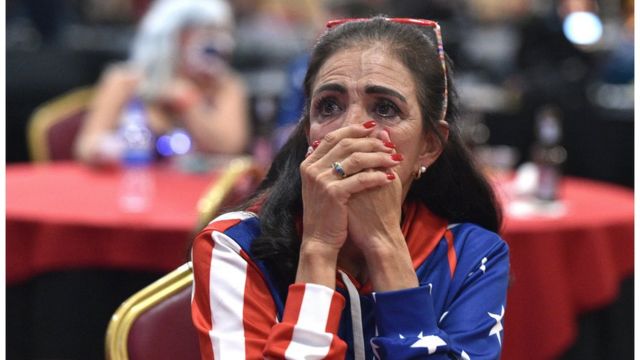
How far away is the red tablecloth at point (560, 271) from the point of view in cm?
360

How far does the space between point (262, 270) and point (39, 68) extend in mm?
7247

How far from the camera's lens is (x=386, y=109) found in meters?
1.93

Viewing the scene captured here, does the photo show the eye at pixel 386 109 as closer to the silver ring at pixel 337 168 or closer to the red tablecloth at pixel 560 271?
the silver ring at pixel 337 168

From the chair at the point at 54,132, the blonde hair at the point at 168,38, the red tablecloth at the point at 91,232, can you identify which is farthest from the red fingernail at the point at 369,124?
the chair at the point at 54,132

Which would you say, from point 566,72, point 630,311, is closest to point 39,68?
point 566,72

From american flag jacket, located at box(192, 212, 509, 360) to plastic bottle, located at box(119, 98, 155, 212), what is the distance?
2052 mm

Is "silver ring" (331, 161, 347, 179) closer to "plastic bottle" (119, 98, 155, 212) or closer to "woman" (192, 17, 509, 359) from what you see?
"woman" (192, 17, 509, 359)

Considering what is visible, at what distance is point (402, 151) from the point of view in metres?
1.95

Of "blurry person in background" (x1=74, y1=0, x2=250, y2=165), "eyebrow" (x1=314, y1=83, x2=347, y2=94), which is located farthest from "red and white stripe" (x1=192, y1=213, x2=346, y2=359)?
"blurry person in background" (x1=74, y1=0, x2=250, y2=165)

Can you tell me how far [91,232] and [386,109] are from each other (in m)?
1.94

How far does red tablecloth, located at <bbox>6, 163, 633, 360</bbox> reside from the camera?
11.9 feet

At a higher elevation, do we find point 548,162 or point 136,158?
point 136,158

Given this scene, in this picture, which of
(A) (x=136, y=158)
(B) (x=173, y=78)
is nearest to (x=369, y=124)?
(A) (x=136, y=158)

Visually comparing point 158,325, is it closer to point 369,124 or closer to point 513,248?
point 369,124
